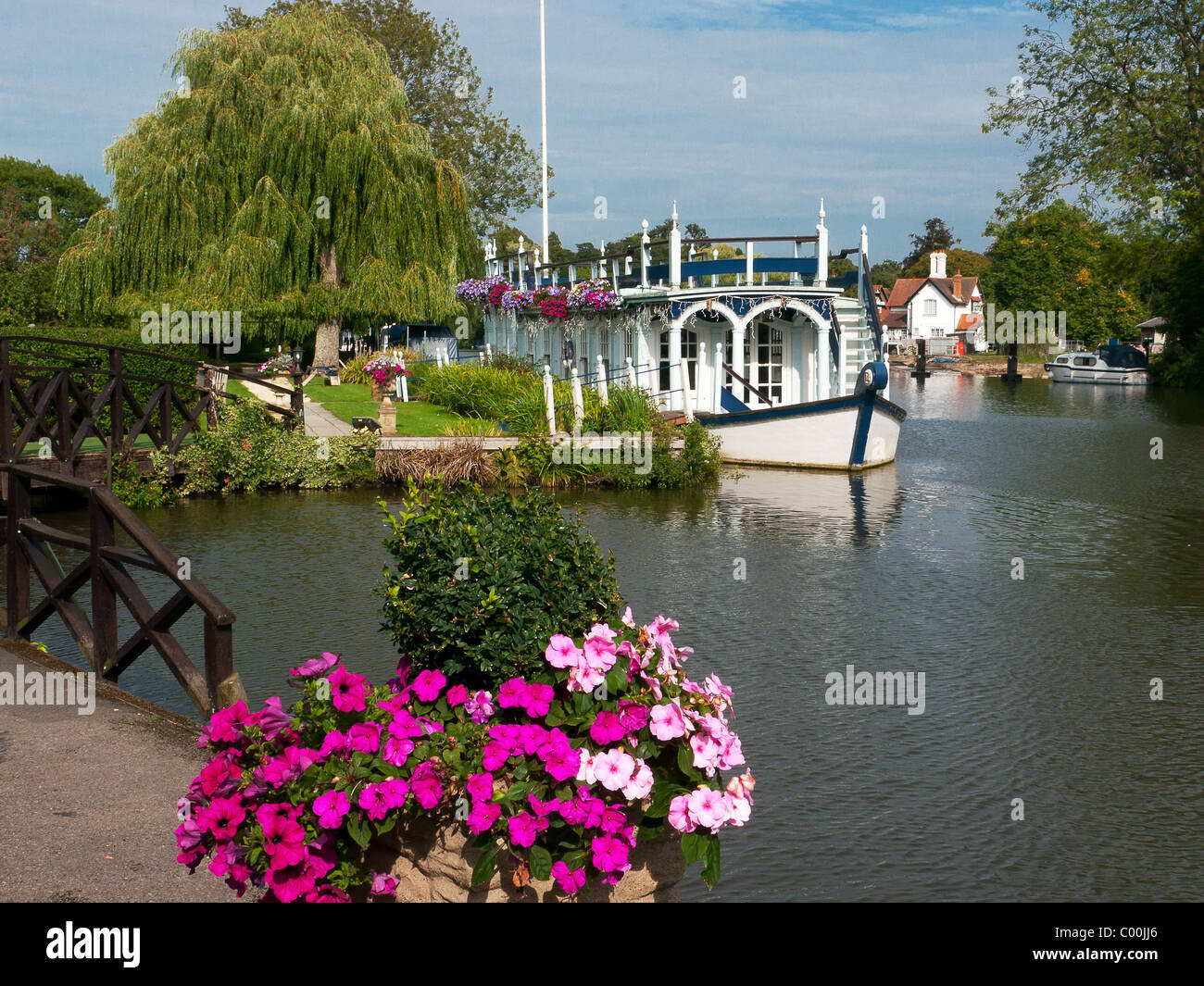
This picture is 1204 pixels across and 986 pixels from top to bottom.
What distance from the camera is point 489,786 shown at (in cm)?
418

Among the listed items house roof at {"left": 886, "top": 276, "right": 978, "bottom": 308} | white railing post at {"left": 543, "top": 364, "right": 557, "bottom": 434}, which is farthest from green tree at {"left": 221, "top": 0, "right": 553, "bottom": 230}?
house roof at {"left": 886, "top": 276, "right": 978, "bottom": 308}

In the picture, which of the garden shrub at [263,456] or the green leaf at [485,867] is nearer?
the green leaf at [485,867]

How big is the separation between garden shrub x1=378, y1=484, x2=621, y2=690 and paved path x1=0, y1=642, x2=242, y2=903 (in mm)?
1291

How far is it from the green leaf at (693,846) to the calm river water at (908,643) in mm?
1913

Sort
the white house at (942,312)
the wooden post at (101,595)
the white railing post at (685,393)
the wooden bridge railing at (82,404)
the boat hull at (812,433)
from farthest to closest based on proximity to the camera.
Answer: the white house at (942,312) < the boat hull at (812,433) < the white railing post at (685,393) < the wooden bridge railing at (82,404) < the wooden post at (101,595)

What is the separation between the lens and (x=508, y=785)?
14.1 feet

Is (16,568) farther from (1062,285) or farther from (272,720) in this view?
(1062,285)

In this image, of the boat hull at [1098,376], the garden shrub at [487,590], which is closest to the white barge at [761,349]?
the garden shrub at [487,590]

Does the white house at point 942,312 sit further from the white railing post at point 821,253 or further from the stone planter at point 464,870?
the stone planter at point 464,870

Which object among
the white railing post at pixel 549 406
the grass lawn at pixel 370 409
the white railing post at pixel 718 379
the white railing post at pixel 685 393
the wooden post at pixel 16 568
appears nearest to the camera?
the wooden post at pixel 16 568

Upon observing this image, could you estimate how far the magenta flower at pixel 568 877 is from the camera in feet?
13.5

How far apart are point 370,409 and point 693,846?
954 inches
